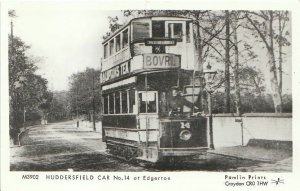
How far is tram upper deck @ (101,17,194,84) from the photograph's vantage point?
4691 millimetres

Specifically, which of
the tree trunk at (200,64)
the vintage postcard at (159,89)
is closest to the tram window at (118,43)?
the vintage postcard at (159,89)

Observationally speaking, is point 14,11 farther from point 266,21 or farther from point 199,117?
point 266,21

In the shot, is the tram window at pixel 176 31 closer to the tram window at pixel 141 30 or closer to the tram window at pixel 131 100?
the tram window at pixel 141 30

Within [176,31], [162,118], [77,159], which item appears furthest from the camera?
[77,159]

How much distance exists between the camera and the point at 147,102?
475cm

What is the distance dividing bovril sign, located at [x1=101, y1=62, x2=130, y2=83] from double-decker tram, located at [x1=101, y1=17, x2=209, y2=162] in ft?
0.04

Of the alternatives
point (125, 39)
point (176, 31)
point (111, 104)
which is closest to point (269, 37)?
point (176, 31)

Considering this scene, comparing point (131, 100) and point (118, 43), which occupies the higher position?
point (118, 43)

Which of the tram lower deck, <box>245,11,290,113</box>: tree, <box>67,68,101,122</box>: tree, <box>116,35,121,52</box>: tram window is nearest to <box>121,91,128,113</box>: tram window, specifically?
the tram lower deck

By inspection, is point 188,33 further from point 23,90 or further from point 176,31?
point 23,90

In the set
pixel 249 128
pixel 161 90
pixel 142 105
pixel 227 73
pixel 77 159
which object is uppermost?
pixel 227 73

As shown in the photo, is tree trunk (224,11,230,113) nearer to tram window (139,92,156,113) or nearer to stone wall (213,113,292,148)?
stone wall (213,113,292,148)

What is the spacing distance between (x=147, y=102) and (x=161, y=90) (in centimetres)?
15

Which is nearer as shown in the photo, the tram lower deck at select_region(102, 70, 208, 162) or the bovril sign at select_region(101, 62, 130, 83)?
the tram lower deck at select_region(102, 70, 208, 162)
